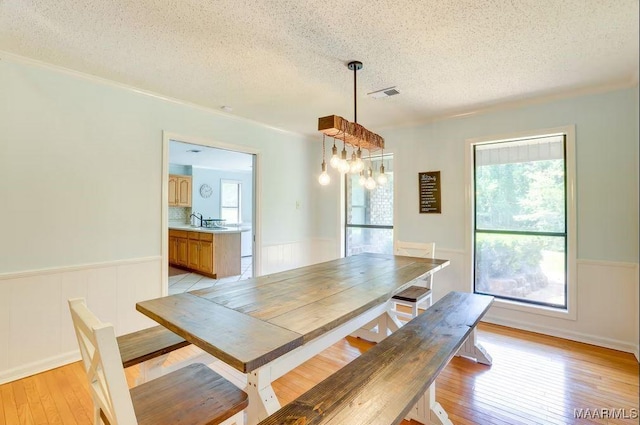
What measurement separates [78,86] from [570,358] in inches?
182

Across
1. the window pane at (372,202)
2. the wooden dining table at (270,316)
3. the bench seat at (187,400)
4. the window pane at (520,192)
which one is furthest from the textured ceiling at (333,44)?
the bench seat at (187,400)

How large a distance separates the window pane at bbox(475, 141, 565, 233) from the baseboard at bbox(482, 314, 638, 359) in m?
0.98

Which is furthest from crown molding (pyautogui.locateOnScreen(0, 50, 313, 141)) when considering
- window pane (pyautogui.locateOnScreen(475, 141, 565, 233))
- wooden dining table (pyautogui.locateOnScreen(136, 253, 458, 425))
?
window pane (pyautogui.locateOnScreen(475, 141, 565, 233))

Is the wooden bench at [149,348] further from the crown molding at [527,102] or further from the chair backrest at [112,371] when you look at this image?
the crown molding at [527,102]

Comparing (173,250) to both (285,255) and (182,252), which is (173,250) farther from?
(285,255)

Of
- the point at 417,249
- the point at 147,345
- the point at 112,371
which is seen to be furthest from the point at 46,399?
the point at 417,249

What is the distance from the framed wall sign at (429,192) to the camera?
374cm

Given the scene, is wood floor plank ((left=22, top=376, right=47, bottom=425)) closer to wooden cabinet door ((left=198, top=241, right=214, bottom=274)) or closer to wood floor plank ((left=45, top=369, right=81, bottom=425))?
wood floor plank ((left=45, top=369, right=81, bottom=425))

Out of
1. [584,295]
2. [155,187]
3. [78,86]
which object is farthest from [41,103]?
[584,295]

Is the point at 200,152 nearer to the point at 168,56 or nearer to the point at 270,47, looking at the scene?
the point at 168,56

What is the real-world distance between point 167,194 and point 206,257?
8.21 ft

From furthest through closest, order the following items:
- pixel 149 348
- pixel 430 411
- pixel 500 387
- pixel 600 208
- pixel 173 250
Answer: pixel 173 250
pixel 600 208
pixel 500 387
pixel 430 411
pixel 149 348

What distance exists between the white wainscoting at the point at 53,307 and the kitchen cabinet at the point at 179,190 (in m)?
4.03

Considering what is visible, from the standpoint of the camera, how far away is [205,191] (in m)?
7.56
